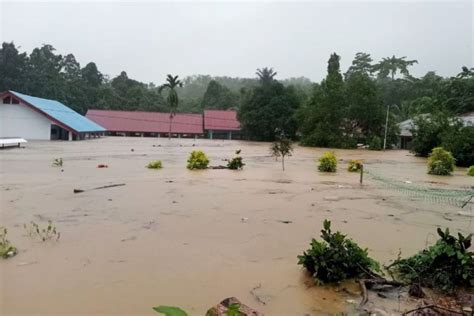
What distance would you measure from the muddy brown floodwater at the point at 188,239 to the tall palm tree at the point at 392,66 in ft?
189

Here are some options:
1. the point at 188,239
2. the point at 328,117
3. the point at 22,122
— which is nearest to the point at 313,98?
the point at 328,117

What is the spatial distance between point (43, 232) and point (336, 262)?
4115mm

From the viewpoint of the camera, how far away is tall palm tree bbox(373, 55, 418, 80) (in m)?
64.0

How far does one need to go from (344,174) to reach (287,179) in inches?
125

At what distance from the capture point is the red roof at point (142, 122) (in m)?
50.4

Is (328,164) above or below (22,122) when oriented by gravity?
below

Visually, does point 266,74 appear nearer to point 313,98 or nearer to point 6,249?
point 313,98

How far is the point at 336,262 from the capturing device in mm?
4707

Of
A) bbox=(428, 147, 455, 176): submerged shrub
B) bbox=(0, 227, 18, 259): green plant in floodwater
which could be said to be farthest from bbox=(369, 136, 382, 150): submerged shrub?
bbox=(0, 227, 18, 259): green plant in floodwater

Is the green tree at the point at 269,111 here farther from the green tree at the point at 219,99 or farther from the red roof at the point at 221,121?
the green tree at the point at 219,99

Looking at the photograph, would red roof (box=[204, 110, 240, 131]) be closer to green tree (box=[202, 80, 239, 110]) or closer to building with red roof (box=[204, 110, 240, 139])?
A: building with red roof (box=[204, 110, 240, 139])

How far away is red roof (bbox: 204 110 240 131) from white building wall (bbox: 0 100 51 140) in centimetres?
1936

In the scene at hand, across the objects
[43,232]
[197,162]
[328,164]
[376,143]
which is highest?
[376,143]

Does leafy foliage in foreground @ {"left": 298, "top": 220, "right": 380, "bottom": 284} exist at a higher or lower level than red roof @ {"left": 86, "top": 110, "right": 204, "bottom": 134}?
lower
